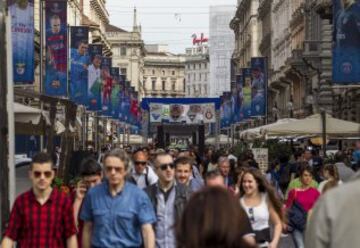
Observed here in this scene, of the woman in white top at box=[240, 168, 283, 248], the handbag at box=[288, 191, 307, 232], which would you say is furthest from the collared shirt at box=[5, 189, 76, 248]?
the handbag at box=[288, 191, 307, 232]

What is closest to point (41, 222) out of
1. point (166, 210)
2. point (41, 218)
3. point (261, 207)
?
point (41, 218)

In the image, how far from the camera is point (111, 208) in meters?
7.68

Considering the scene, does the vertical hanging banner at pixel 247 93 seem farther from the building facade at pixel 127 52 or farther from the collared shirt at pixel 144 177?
the building facade at pixel 127 52

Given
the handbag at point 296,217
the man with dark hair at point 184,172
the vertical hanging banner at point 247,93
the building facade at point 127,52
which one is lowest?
the handbag at point 296,217

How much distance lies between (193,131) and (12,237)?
50.5m

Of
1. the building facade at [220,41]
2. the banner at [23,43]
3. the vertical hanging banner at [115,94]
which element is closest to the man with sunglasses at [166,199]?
the banner at [23,43]

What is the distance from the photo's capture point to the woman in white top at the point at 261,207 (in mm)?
9557

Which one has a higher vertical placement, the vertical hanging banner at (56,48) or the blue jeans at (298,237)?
the vertical hanging banner at (56,48)

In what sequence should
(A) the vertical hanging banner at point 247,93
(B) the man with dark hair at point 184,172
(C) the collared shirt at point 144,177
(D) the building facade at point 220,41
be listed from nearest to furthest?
(B) the man with dark hair at point 184,172 < (C) the collared shirt at point 144,177 < (A) the vertical hanging banner at point 247,93 < (D) the building facade at point 220,41

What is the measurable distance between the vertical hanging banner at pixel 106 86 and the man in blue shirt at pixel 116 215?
126 ft

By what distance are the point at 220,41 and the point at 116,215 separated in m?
146

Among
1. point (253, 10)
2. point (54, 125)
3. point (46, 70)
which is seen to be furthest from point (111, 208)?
point (253, 10)

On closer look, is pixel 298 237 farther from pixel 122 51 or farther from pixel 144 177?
pixel 122 51

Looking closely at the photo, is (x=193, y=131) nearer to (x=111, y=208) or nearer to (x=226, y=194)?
(x=111, y=208)
